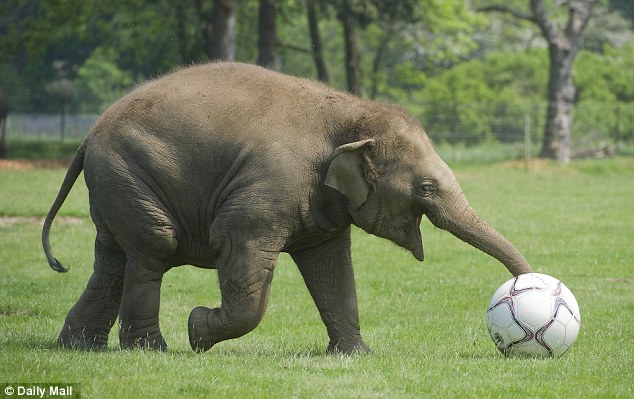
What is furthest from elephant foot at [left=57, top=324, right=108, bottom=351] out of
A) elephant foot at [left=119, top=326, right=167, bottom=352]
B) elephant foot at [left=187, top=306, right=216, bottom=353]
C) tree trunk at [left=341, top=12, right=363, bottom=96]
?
tree trunk at [left=341, top=12, right=363, bottom=96]

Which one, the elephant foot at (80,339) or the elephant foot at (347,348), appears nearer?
the elephant foot at (347,348)

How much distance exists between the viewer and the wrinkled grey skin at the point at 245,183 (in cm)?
861

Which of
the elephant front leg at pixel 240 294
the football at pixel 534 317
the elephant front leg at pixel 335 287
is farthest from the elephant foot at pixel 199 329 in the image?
the football at pixel 534 317

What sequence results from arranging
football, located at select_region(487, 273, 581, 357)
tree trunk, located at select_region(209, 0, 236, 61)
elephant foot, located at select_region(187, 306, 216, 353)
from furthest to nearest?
tree trunk, located at select_region(209, 0, 236, 61) < elephant foot, located at select_region(187, 306, 216, 353) < football, located at select_region(487, 273, 581, 357)

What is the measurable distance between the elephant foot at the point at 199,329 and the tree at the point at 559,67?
31.6 metres

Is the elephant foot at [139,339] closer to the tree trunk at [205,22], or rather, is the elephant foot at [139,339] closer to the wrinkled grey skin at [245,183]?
the wrinkled grey skin at [245,183]

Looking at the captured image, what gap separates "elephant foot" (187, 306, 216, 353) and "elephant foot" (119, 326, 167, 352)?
0.40 m

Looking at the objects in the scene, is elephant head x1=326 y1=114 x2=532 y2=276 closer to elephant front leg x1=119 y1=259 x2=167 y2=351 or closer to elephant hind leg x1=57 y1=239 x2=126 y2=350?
elephant front leg x1=119 y1=259 x2=167 y2=351

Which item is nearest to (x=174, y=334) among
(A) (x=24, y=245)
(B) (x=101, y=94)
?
(A) (x=24, y=245)

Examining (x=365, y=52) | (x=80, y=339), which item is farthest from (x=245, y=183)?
(x=365, y=52)

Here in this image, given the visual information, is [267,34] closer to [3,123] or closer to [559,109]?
[3,123]

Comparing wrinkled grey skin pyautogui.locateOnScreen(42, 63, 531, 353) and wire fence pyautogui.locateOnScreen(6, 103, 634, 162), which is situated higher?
wrinkled grey skin pyautogui.locateOnScreen(42, 63, 531, 353)

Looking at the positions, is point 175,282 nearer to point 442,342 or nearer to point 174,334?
point 174,334

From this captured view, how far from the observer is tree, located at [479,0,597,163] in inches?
1553
